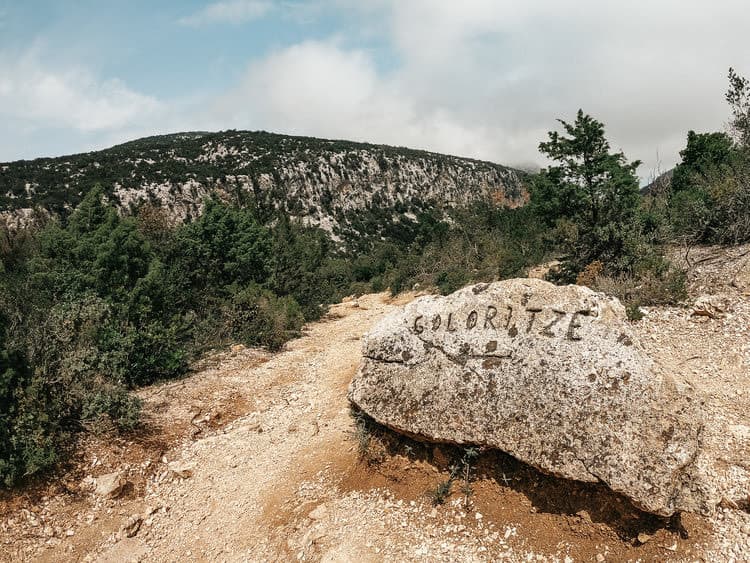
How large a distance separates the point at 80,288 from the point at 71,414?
3.67 metres

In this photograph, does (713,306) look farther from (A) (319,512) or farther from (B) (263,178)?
(B) (263,178)

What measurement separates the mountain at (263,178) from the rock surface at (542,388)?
18.3m

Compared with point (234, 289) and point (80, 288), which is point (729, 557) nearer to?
point (80, 288)

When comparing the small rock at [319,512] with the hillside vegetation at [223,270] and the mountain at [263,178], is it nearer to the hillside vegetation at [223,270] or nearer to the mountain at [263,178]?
the hillside vegetation at [223,270]

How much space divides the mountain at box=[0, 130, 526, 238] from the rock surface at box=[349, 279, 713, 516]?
18346 mm

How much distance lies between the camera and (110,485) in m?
5.69

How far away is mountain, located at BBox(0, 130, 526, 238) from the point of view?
38.3 metres

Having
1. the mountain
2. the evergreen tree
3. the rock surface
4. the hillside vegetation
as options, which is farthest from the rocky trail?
the mountain

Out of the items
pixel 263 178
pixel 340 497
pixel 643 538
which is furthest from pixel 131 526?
pixel 263 178

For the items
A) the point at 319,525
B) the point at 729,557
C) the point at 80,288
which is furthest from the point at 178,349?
the point at 729,557

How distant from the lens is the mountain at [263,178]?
38344 mm

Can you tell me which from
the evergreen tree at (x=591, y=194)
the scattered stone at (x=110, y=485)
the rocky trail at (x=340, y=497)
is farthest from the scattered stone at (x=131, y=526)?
the evergreen tree at (x=591, y=194)

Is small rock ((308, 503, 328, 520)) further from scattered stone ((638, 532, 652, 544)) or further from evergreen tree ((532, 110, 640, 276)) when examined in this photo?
evergreen tree ((532, 110, 640, 276))

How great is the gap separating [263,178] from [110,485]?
175ft
